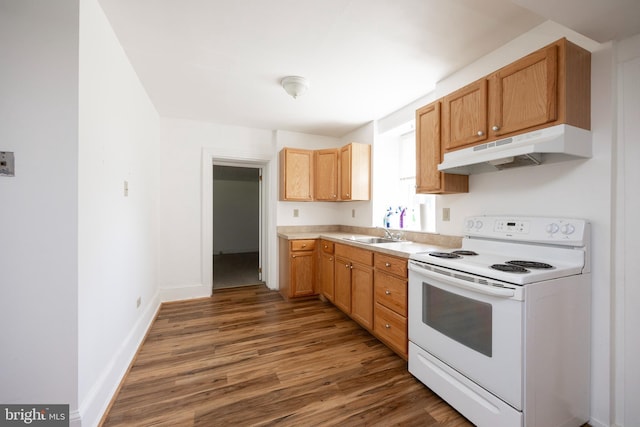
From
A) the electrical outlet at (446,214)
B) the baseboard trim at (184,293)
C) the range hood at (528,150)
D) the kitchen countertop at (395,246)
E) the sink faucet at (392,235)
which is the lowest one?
the baseboard trim at (184,293)

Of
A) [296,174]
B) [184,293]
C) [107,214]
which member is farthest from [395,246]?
[184,293]

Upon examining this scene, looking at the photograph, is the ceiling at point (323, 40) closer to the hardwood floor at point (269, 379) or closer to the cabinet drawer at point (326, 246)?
the cabinet drawer at point (326, 246)

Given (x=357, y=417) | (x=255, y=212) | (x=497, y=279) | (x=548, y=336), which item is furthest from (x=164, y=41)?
(x=255, y=212)

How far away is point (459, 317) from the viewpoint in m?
1.60

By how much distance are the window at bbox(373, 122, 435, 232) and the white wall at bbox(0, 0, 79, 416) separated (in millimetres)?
2989

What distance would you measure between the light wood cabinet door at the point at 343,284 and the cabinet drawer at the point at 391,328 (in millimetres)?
511

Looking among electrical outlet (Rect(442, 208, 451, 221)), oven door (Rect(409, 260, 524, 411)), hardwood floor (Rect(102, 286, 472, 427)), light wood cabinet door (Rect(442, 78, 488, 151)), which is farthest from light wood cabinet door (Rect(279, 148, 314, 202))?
oven door (Rect(409, 260, 524, 411))

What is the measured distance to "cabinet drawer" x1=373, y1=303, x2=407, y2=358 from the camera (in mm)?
2098

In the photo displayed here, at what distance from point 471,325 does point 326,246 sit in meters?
2.09

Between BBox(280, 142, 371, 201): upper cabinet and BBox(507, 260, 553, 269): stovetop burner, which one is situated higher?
BBox(280, 142, 371, 201): upper cabinet

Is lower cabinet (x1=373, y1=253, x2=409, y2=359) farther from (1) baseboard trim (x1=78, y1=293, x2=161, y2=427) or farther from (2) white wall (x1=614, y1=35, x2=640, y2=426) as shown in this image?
(1) baseboard trim (x1=78, y1=293, x2=161, y2=427)

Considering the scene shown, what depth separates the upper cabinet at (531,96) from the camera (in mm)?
1438

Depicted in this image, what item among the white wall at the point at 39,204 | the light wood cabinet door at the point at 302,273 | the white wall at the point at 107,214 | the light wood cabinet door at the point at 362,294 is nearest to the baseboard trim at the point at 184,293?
the white wall at the point at 107,214

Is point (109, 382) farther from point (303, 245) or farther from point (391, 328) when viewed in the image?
point (303, 245)
